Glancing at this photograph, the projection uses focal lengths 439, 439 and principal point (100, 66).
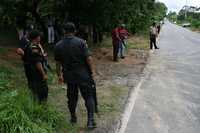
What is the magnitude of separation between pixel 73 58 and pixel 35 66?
76 centimetres

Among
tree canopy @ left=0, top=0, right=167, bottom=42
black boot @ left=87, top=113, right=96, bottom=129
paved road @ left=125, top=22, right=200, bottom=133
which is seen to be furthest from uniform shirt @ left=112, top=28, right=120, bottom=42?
black boot @ left=87, top=113, right=96, bottom=129

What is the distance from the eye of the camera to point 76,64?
762 centimetres

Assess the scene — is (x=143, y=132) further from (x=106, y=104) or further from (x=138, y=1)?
(x=138, y=1)

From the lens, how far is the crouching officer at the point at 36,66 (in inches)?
305

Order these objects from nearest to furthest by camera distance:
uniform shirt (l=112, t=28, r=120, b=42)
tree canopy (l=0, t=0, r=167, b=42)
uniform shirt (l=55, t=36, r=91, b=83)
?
uniform shirt (l=55, t=36, r=91, b=83) < tree canopy (l=0, t=0, r=167, b=42) < uniform shirt (l=112, t=28, r=120, b=42)

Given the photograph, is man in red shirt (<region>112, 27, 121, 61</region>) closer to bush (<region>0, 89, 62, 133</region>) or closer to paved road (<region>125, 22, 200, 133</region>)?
paved road (<region>125, 22, 200, 133</region>)

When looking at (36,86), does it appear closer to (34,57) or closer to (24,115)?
(34,57)

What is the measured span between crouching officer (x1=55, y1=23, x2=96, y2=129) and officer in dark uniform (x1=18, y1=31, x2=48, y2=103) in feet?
1.06

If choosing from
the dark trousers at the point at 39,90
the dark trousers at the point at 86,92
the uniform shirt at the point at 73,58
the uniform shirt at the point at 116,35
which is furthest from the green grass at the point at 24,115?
the uniform shirt at the point at 116,35

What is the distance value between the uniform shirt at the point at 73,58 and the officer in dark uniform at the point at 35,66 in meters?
0.35

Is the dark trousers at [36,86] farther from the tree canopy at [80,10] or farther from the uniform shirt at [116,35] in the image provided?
the uniform shirt at [116,35]

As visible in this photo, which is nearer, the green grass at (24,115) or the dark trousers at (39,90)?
the green grass at (24,115)

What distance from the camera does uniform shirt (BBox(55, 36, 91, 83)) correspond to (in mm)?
7539

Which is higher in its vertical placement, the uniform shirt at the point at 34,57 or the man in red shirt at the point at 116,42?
the uniform shirt at the point at 34,57
